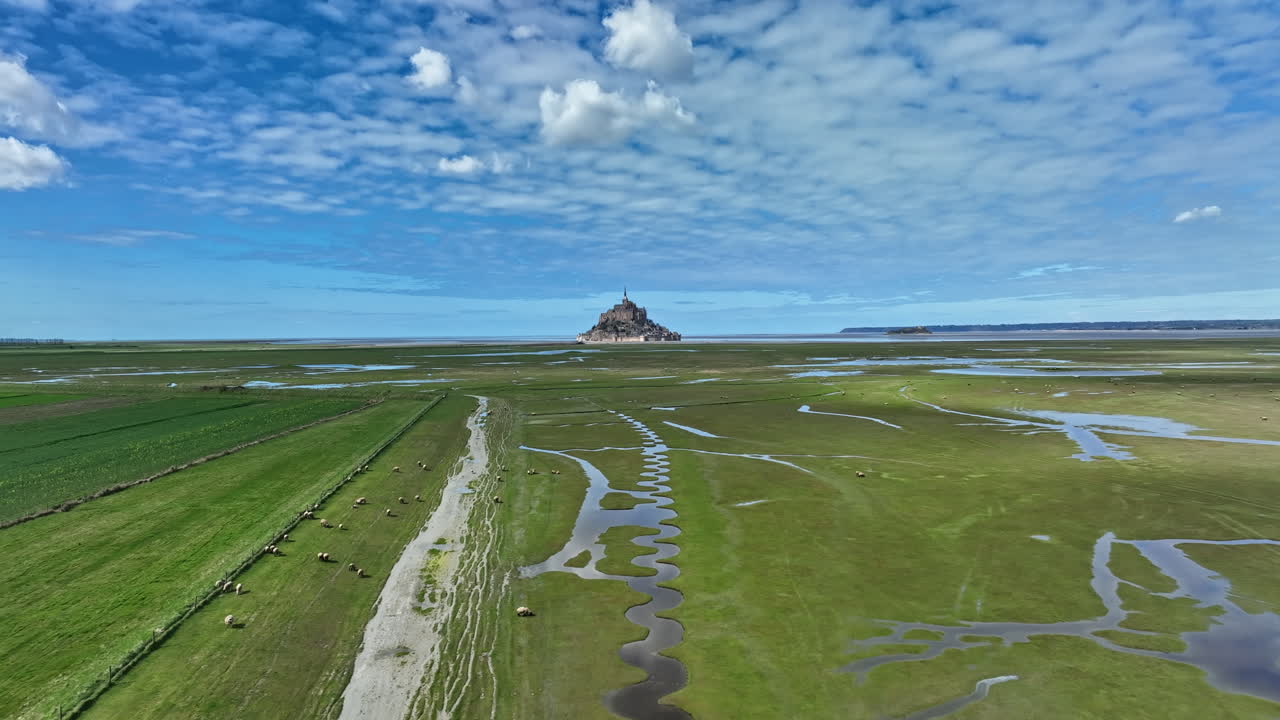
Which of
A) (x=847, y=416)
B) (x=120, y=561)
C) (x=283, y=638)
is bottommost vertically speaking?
(x=283, y=638)

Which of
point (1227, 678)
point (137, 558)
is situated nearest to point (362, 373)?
point (137, 558)

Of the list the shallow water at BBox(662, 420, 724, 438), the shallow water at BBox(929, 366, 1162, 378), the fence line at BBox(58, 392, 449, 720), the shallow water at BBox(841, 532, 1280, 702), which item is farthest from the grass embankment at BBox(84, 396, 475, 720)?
the shallow water at BBox(929, 366, 1162, 378)

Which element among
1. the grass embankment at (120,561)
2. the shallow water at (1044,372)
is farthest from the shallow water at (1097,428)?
the grass embankment at (120,561)

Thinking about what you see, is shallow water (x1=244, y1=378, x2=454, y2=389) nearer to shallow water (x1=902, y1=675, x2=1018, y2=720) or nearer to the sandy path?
the sandy path

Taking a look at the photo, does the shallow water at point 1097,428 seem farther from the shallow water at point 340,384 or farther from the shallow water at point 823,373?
the shallow water at point 340,384

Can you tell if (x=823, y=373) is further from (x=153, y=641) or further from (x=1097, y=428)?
(x=153, y=641)

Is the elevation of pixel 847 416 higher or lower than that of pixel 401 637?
higher

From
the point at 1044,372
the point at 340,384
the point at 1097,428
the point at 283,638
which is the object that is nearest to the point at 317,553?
the point at 283,638

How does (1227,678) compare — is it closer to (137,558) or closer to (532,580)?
(532,580)
